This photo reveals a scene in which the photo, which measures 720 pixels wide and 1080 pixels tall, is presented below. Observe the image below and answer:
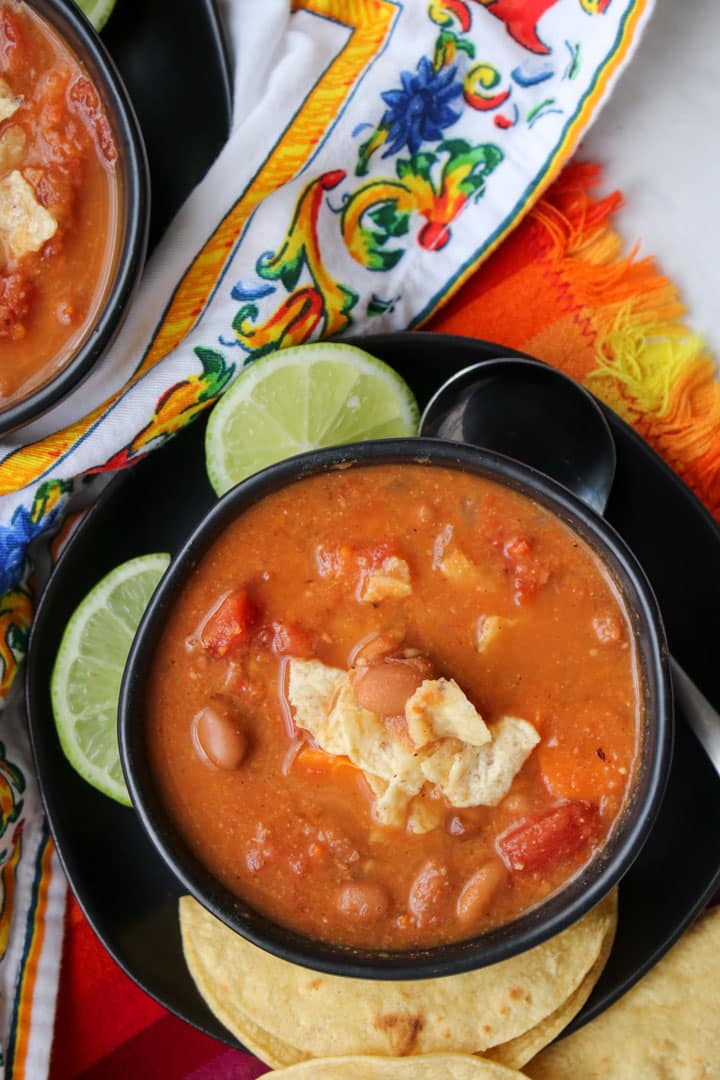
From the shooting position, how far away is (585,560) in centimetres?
236

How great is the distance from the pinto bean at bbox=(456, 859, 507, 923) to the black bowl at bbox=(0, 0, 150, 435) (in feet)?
4.69

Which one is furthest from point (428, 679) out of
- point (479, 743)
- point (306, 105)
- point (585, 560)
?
point (306, 105)

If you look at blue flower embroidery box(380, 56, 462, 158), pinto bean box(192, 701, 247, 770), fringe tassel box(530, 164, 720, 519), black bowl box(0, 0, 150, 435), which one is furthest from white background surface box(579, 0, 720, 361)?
pinto bean box(192, 701, 247, 770)

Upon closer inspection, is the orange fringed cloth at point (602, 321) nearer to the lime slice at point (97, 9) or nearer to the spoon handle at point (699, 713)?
the spoon handle at point (699, 713)

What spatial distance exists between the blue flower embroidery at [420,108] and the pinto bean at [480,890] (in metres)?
1.84

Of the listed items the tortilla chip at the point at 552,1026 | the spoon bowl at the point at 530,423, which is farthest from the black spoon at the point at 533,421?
the tortilla chip at the point at 552,1026

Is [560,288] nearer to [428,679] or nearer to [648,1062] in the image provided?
[428,679]

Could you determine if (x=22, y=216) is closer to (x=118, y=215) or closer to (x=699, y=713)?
(x=118, y=215)

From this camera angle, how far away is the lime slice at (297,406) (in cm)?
281

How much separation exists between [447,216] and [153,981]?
2208 mm

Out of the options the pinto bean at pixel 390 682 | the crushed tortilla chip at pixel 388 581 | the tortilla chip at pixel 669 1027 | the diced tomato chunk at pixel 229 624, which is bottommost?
the tortilla chip at pixel 669 1027

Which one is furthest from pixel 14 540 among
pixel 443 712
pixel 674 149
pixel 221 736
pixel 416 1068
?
pixel 674 149

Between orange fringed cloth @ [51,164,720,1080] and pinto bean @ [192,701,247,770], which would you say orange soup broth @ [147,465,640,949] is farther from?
orange fringed cloth @ [51,164,720,1080]

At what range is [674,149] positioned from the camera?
3.05m
